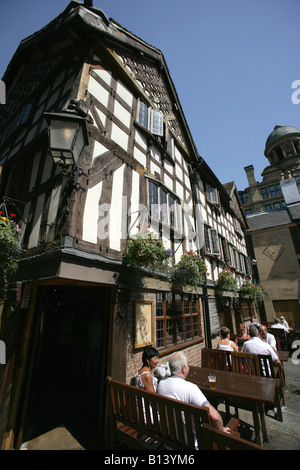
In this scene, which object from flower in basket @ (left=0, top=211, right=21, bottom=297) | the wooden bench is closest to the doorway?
flower in basket @ (left=0, top=211, right=21, bottom=297)

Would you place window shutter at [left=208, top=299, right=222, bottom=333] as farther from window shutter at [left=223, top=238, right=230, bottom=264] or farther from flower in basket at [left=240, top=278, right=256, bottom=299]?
flower in basket at [left=240, top=278, right=256, bottom=299]

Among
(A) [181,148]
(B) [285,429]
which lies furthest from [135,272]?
(A) [181,148]

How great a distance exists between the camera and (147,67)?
27.4 ft

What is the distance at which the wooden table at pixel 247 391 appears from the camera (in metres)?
3.27

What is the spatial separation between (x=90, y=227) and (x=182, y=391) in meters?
3.15

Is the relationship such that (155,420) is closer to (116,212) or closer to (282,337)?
(116,212)

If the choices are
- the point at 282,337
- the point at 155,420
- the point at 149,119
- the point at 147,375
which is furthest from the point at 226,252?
the point at 155,420

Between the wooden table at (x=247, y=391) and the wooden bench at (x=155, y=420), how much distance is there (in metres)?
0.71

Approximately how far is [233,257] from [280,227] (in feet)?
26.4

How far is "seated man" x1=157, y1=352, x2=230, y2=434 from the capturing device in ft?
7.94

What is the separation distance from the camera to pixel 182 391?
260cm

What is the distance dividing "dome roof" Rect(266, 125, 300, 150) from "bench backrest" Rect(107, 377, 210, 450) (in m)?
42.3

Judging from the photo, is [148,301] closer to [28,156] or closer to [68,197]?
A: [68,197]

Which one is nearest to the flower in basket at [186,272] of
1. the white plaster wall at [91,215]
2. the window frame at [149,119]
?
the white plaster wall at [91,215]
